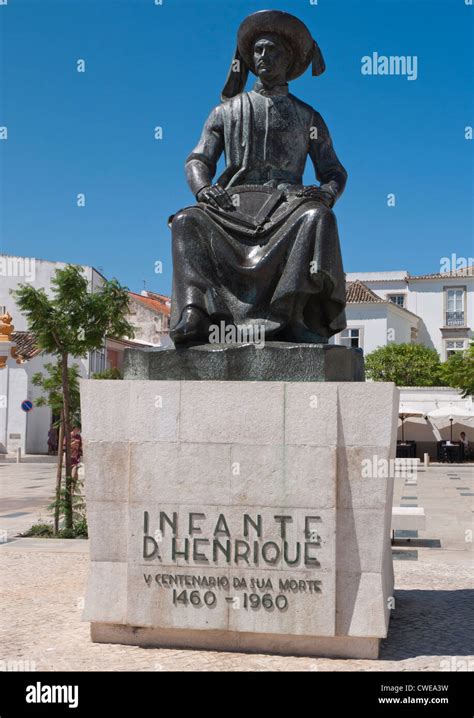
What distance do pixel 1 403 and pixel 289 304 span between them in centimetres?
A: 2567

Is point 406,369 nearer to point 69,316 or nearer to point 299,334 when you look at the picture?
point 69,316

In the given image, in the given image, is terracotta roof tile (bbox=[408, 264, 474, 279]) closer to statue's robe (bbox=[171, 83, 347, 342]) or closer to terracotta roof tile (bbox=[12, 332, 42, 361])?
terracotta roof tile (bbox=[12, 332, 42, 361])

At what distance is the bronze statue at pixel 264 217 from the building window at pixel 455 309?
1827 inches

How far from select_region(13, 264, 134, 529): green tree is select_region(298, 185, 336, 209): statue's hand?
5243 mm

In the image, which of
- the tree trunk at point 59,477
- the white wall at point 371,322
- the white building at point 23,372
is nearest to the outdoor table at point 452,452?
the white building at point 23,372

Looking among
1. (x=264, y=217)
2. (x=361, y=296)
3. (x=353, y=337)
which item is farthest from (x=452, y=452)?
(x=264, y=217)

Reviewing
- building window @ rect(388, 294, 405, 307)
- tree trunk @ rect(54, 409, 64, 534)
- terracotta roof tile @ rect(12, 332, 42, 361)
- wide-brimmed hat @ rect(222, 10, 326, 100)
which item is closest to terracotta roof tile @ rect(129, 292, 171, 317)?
terracotta roof tile @ rect(12, 332, 42, 361)

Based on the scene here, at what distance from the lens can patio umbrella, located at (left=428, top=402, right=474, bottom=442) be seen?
96.0 feet

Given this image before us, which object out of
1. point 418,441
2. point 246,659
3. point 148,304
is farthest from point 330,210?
point 148,304

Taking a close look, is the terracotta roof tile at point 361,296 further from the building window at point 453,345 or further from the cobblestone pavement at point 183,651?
the cobblestone pavement at point 183,651

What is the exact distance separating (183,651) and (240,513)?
0.83 metres

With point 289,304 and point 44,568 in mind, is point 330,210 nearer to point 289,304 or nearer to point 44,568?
point 289,304

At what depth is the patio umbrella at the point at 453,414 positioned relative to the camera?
29266 millimetres
